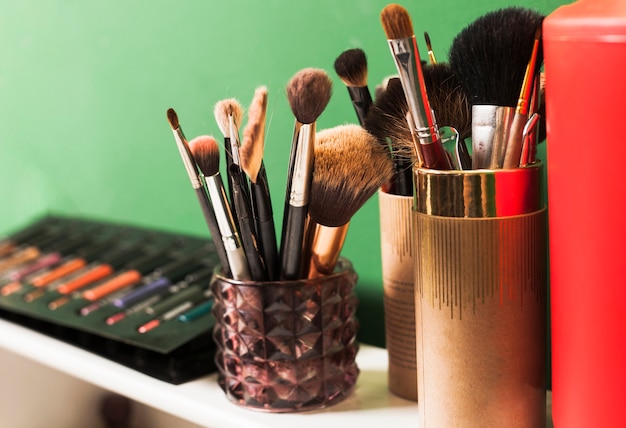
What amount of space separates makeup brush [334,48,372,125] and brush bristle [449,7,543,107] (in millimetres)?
89

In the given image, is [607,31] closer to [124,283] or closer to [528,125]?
[528,125]

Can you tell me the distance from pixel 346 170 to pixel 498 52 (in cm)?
12

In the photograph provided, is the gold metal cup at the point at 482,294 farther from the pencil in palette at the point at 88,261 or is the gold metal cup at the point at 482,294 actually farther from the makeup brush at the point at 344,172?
the pencil in palette at the point at 88,261

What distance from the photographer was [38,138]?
1024 millimetres

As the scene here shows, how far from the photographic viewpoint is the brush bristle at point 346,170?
19.6 inches

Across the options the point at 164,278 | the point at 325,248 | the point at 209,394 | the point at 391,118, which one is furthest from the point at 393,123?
the point at 164,278

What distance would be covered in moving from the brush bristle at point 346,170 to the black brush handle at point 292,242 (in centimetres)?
1

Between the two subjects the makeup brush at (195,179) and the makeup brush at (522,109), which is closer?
the makeup brush at (522,109)

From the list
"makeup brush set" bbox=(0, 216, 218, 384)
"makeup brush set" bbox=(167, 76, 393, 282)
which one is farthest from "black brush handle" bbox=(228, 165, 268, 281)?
"makeup brush set" bbox=(0, 216, 218, 384)

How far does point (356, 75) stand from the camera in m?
0.53

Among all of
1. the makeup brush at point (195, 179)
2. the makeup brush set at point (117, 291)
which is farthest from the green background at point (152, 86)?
the makeup brush at point (195, 179)

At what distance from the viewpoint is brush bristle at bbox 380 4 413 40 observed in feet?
1.40

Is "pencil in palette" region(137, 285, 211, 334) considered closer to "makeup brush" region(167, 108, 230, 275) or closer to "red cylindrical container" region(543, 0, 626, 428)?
"makeup brush" region(167, 108, 230, 275)

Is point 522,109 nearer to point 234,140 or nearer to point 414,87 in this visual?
point 414,87
